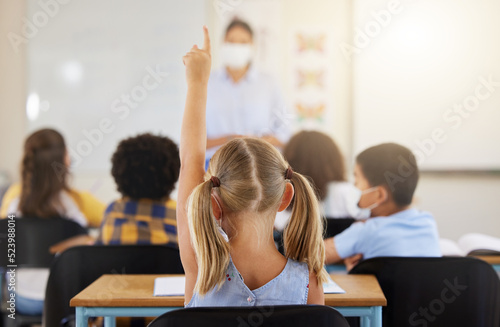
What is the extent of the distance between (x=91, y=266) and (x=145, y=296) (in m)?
0.42

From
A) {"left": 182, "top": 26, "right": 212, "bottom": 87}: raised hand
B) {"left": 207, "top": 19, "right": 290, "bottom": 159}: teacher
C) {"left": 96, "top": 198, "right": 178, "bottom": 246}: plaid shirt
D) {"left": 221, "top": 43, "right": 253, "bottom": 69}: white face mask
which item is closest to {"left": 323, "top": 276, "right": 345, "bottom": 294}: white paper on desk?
{"left": 182, "top": 26, "right": 212, "bottom": 87}: raised hand

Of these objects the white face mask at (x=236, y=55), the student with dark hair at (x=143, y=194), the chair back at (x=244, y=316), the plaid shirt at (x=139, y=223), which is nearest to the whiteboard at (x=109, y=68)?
the white face mask at (x=236, y=55)

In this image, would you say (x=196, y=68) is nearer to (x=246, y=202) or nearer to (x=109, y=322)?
(x=246, y=202)

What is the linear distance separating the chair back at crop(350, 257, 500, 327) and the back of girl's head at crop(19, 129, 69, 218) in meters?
1.73

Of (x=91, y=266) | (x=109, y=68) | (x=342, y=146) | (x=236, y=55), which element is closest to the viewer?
(x=91, y=266)

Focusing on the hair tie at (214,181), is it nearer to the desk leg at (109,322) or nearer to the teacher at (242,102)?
the desk leg at (109,322)

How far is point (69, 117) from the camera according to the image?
15.4 feet

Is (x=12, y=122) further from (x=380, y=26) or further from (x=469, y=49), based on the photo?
(x=469, y=49)

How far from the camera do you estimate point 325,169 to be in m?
2.80

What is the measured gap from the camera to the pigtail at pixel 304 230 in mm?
1284

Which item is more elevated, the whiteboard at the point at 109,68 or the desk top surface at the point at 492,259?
the whiteboard at the point at 109,68

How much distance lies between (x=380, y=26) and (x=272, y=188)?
3.52 m

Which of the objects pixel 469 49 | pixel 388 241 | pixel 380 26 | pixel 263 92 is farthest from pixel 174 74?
pixel 388 241

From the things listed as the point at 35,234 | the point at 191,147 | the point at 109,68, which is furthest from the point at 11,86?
the point at 191,147
